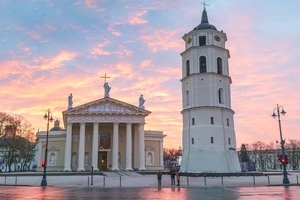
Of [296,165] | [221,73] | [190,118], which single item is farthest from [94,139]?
[296,165]

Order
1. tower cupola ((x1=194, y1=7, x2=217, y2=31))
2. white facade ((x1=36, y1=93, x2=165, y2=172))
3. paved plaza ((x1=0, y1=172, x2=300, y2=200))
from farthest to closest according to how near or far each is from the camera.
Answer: white facade ((x1=36, y1=93, x2=165, y2=172)) → tower cupola ((x1=194, y1=7, x2=217, y2=31)) → paved plaza ((x1=0, y1=172, x2=300, y2=200))

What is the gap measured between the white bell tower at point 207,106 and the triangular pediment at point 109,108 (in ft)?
48.6

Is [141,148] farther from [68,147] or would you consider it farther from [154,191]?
[154,191]

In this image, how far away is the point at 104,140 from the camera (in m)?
70.1

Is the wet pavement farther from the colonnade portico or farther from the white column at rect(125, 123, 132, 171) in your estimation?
the white column at rect(125, 123, 132, 171)

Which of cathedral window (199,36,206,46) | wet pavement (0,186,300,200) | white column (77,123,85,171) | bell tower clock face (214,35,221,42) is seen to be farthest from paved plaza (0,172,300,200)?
white column (77,123,85,171)

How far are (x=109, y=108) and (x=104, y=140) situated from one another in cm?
702

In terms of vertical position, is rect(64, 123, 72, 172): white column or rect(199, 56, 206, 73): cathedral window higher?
rect(199, 56, 206, 73): cathedral window

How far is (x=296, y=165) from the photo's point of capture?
121 meters

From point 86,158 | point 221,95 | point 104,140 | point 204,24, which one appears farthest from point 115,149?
point 204,24

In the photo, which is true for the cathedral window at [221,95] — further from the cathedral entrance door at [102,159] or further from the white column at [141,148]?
the cathedral entrance door at [102,159]

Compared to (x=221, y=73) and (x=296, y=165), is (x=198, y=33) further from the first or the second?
(x=296, y=165)

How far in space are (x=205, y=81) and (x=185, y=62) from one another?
5.59m

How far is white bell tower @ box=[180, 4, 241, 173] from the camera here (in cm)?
5078
